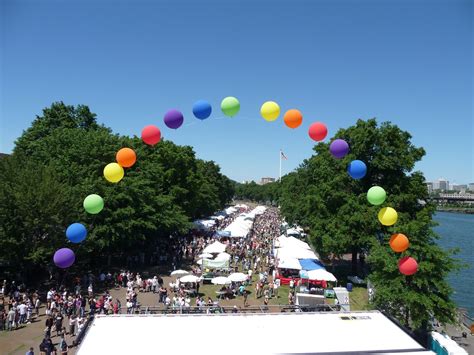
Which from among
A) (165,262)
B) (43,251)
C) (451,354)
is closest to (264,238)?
(165,262)

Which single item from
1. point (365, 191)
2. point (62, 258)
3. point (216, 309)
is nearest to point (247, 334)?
point (216, 309)

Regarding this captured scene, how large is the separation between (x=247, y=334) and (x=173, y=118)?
6708 millimetres

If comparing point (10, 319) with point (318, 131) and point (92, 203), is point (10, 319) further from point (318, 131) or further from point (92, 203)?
point (318, 131)

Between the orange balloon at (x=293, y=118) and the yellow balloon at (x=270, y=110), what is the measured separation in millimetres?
400

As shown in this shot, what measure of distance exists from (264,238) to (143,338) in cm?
4036

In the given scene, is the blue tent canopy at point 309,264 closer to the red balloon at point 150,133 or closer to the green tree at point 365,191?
the green tree at point 365,191

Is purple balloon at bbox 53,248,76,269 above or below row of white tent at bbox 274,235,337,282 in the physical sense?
above

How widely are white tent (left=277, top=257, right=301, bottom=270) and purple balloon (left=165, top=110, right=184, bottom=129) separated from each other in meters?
17.1

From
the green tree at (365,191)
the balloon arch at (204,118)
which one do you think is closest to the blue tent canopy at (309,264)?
the green tree at (365,191)

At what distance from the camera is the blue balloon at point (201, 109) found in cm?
1168

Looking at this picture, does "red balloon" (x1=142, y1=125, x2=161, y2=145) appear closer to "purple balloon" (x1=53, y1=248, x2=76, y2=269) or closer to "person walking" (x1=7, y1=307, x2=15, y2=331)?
"purple balloon" (x1=53, y1=248, x2=76, y2=269)

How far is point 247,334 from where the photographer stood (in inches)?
368

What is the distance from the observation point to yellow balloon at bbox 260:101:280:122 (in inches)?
477

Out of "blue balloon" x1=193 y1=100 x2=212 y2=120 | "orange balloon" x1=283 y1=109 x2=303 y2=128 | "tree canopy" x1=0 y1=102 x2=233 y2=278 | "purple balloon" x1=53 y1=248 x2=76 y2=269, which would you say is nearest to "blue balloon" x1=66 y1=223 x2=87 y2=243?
"purple balloon" x1=53 y1=248 x2=76 y2=269
